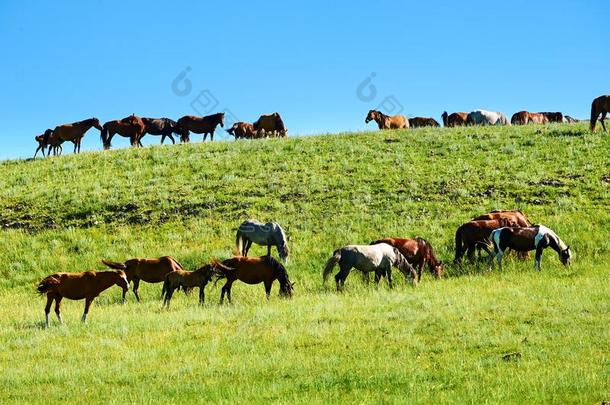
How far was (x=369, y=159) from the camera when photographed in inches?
1528

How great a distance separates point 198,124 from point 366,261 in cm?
3522

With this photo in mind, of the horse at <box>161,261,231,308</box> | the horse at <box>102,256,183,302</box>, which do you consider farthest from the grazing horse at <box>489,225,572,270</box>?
the horse at <box>102,256,183,302</box>

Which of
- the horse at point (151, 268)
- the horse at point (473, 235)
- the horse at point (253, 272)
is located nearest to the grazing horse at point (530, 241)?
the horse at point (473, 235)

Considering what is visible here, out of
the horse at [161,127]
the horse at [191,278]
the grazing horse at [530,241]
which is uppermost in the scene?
the horse at [161,127]

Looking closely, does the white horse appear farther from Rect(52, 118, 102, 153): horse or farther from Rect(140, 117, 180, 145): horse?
Rect(52, 118, 102, 153): horse

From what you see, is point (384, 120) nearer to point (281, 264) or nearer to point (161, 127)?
point (161, 127)

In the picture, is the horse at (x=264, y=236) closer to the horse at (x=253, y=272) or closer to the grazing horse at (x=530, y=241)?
the horse at (x=253, y=272)

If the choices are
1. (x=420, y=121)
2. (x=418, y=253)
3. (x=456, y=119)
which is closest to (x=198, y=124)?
(x=420, y=121)

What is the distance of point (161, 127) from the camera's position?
167 feet

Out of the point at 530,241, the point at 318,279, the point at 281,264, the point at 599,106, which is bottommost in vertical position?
the point at 318,279

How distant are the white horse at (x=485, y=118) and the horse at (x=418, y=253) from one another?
38.5 m

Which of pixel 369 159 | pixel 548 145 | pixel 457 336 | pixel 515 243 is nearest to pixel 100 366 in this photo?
pixel 457 336

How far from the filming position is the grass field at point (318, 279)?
32.2 feet

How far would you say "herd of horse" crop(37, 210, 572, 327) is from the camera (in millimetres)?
15578
